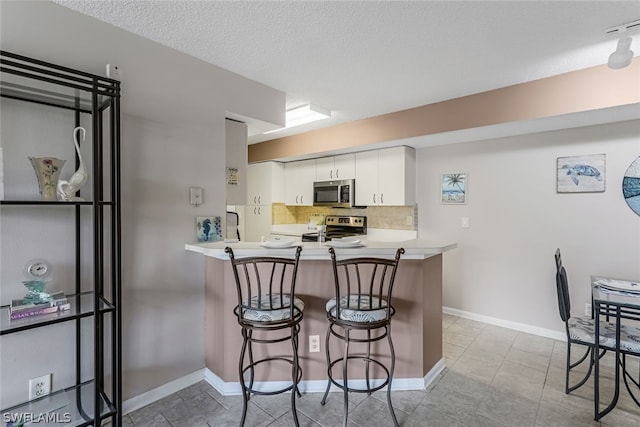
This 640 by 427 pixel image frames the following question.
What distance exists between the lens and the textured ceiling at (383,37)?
180 cm

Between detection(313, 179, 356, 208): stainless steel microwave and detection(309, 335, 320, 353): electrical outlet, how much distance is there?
233cm

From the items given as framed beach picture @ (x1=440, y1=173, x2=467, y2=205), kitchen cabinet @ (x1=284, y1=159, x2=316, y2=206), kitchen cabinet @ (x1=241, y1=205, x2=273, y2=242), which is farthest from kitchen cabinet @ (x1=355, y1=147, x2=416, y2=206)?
kitchen cabinet @ (x1=241, y1=205, x2=273, y2=242)

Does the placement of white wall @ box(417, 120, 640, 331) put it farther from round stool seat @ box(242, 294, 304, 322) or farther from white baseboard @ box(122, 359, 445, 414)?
round stool seat @ box(242, 294, 304, 322)

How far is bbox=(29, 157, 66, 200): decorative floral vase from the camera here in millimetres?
1569

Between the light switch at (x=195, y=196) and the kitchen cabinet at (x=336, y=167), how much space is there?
241 centimetres

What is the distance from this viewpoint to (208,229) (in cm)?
250

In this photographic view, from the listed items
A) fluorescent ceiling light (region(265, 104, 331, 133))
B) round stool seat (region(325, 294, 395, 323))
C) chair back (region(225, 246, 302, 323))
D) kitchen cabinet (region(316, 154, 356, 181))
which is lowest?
round stool seat (region(325, 294, 395, 323))

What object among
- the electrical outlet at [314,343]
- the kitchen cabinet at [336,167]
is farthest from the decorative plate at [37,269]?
the kitchen cabinet at [336,167]

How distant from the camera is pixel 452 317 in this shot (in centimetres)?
389

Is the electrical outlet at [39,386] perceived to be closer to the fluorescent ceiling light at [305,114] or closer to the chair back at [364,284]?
the chair back at [364,284]

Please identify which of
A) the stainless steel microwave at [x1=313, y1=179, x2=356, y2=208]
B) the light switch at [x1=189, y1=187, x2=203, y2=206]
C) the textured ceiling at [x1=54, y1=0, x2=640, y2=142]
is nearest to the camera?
the textured ceiling at [x1=54, y1=0, x2=640, y2=142]

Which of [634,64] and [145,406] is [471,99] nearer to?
[634,64]

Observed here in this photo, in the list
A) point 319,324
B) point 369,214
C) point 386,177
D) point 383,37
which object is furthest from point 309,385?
point 369,214

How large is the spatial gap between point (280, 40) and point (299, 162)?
290 centimetres
